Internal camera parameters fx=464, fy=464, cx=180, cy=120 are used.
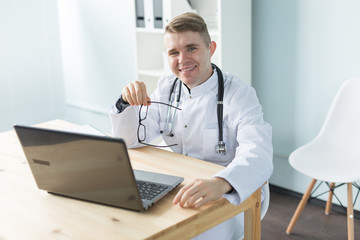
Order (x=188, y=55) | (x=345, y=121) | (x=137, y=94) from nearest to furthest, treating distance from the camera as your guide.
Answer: (x=137, y=94), (x=188, y=55), (x=345, y=121)

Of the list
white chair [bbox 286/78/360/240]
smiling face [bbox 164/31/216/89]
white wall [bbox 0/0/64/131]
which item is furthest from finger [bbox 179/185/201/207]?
white wall [bbox 0/0/64/131]

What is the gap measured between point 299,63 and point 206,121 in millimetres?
1181

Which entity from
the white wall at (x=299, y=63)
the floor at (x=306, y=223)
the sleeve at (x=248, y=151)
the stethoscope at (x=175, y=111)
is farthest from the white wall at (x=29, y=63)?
the sleeve at (x=248, y=151)

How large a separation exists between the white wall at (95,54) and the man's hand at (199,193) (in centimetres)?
255

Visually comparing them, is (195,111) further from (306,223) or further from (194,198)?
(306,223)

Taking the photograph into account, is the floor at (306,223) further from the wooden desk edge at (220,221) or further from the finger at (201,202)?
the finger at (201,202)

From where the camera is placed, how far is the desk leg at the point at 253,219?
1.52 metres

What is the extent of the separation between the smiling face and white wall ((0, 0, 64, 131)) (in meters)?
2.82

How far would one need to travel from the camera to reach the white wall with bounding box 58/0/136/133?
12.8 ft

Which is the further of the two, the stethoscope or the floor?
the floor

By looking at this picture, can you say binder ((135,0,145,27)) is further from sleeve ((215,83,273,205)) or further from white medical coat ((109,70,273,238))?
sleeve ((215,83,273,205))

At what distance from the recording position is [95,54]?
423 centimetres

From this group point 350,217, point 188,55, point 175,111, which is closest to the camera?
point 188,55

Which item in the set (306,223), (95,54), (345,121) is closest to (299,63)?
(345,121)
